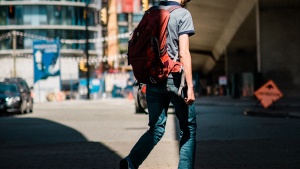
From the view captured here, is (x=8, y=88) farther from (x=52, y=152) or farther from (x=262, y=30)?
(x=52, y=152)

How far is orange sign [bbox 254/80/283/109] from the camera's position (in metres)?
21.5

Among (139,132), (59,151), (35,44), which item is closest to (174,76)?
(59,151)

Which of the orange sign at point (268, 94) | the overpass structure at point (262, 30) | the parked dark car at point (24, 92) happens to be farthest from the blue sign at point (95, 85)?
the orange sign at point (268, 94)

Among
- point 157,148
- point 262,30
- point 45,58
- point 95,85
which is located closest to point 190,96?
point 157,148

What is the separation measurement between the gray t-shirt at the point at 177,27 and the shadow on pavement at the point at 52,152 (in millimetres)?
2817

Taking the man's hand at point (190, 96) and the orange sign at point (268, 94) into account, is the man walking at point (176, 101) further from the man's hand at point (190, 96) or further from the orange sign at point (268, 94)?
the orange sign at point (268, 94)

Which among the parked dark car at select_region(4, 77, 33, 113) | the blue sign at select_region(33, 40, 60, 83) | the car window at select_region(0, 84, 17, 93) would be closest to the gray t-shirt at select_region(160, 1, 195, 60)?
the parked dark car at select_region(4, 77, 33, 113)

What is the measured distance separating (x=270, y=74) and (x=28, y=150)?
70.8ft

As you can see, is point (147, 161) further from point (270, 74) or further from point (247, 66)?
point (247, 66)

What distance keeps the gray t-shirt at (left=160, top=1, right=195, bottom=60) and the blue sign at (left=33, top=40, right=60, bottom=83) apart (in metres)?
49.6

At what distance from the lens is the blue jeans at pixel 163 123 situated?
5.37 metres

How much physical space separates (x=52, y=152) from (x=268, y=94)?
1381 cm

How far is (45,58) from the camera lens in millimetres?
54750

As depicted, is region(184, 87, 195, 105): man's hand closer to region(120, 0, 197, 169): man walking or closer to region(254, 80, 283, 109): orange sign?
region(120, 0, 197, 169): man walking
